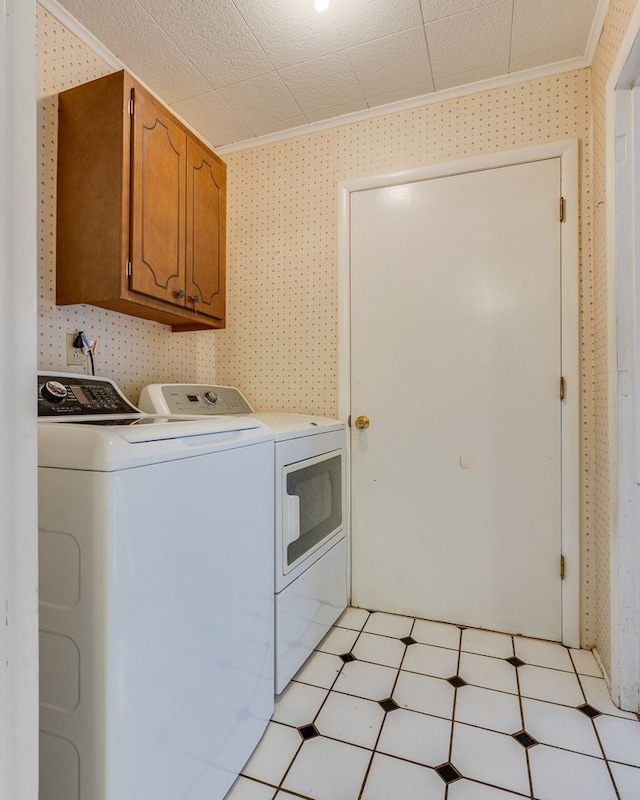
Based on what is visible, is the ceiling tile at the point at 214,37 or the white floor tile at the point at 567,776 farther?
the ceiling tile at the point at 214,37

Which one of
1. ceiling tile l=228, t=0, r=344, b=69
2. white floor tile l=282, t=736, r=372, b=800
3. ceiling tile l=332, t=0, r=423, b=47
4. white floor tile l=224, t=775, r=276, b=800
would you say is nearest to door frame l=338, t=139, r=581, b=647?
ceiling tile l=332, t=0, r=423, b=47

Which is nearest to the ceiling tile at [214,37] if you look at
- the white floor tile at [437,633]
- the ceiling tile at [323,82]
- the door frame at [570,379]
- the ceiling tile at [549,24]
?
the ceiling tile at [323,82]

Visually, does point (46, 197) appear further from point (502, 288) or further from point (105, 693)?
point (502, 288)

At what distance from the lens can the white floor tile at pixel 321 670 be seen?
1.57 metres

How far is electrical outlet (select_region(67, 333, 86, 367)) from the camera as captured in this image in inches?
63.9

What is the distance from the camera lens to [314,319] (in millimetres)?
2201

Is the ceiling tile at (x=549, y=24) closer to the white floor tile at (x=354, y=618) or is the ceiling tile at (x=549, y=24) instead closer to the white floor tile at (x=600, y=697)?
the white floor tile at (x=600, y=697)

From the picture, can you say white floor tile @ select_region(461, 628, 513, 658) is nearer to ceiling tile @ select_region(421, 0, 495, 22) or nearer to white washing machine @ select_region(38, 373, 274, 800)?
white washing machine @ select_region(38, 373, 274, 800)

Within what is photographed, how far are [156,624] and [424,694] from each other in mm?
1115

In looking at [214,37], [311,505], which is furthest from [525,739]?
[214,37]

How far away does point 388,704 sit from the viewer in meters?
1.45

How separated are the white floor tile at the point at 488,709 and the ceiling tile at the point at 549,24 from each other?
2.45 m

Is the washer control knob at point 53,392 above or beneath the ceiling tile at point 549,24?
beneath

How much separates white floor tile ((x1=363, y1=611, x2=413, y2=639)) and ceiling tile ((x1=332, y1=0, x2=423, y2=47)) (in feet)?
8.10
